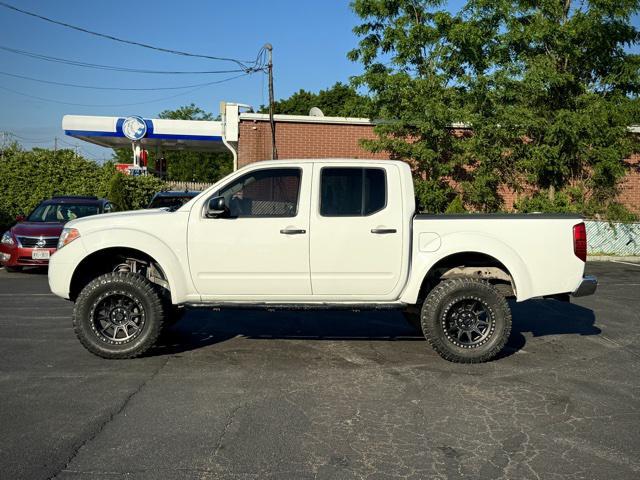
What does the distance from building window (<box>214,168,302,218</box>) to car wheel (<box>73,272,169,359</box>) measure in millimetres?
1207

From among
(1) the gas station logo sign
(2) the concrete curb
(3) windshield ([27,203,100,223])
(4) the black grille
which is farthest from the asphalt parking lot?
(1) the gas station logo sign

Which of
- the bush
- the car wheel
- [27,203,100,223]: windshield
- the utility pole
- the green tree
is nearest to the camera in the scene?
the car wheel

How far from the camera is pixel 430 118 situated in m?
17.0

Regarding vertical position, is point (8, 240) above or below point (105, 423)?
above

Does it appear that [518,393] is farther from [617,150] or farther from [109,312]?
[617,150]

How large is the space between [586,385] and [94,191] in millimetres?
19743

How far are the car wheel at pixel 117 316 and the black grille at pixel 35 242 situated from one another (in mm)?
6549

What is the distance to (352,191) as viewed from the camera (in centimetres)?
602

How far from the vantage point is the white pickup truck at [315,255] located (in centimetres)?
588

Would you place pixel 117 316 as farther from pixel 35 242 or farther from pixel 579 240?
pixel 35 242

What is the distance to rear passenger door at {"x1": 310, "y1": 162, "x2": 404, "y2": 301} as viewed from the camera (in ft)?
19.2

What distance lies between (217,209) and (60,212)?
8.87 metres

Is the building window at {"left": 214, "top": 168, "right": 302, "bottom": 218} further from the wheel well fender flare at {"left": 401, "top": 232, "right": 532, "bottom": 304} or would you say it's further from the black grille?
the black grille

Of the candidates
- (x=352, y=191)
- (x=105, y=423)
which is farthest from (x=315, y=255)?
(x=105, y=423)
